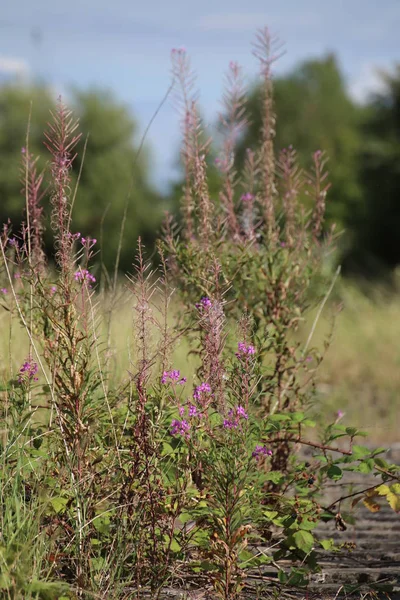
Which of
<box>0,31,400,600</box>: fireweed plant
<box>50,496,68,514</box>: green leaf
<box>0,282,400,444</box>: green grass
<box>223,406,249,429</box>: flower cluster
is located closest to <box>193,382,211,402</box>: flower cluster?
<box>0,31,400,600</box>: fireweed plant

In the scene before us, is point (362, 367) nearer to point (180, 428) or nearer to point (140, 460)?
point (180, 428)

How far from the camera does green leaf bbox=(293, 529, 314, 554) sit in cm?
297

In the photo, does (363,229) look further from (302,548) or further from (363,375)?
(302,548)

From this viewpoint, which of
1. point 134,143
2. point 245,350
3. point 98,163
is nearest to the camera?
point 245,350

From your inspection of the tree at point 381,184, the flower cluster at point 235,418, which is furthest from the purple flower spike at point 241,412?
the tree at point 381,184

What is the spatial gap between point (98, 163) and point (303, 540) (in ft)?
121

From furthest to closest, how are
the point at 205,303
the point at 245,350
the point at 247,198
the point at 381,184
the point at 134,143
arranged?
the point at 134,143, the point at 381,184, the point at 247,198, the point at 205,303, the point at 245,350

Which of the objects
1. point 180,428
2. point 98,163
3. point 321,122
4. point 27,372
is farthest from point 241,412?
point 98,163

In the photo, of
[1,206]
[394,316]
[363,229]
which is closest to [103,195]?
[1,206]

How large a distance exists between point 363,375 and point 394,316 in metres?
2.33

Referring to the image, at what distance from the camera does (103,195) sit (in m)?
38.3

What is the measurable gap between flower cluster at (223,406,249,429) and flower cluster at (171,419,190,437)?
206 mm

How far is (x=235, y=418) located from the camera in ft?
8.85

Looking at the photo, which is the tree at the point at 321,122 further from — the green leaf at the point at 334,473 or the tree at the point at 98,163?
the green leaf at the point at 334,473
